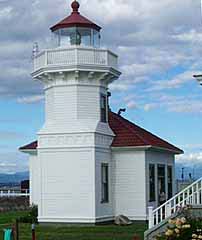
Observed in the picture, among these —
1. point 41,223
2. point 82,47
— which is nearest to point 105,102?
point 82,47

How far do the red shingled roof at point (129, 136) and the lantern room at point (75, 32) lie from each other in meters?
4.26

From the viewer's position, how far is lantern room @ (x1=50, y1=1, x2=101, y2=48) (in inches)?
1248

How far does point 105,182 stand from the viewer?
3231 centimetres

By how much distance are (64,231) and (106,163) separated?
5389 millimetres

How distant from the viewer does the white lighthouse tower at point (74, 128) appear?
30766 mm

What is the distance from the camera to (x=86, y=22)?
104ft

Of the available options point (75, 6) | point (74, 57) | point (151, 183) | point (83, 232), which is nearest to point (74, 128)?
point (74, 57)

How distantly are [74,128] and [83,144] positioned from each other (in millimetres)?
825

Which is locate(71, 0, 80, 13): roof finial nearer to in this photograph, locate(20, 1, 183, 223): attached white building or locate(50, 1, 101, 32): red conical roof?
locate(20, 1, 183, 223): attached white building

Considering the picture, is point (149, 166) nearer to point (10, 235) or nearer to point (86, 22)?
point (86, 22)

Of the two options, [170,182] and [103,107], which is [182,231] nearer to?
[103,107]

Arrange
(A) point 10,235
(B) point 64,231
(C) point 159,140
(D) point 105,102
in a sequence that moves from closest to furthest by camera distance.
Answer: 1. (A) point 10,235
2. (B) point 64,231
3. (D) point 105,102
4. (C) point 159,140

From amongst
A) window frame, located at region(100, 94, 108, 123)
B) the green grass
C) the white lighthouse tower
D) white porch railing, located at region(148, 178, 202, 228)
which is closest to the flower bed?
white porch railing, located at region(148, 178, 202, 228)

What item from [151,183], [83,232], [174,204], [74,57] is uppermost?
[74,57]
